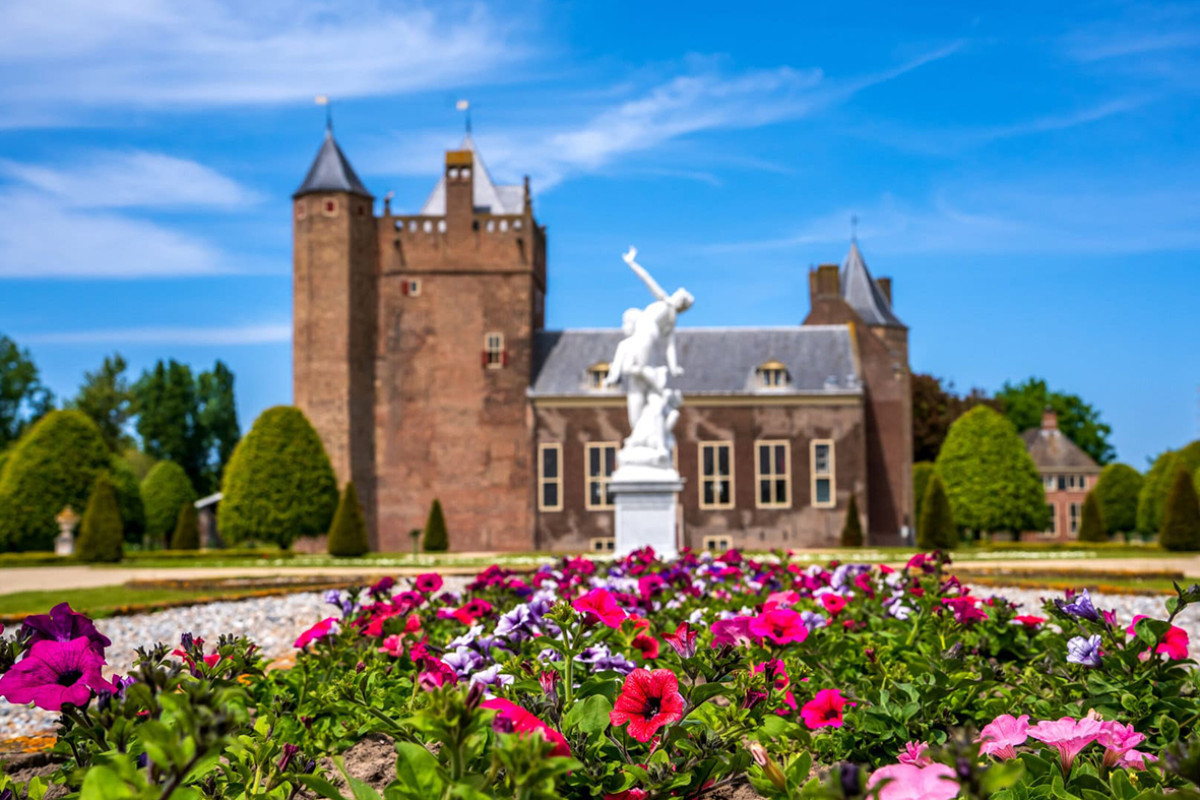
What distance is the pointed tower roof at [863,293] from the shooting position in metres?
43.8

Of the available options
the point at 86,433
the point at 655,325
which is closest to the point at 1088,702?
the point at 655,325

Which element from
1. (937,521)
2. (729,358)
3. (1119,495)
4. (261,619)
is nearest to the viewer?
(261,619)

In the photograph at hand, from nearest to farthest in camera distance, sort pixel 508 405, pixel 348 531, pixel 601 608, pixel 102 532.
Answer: pixel 601 608
pixel 102 532
pixel 348 531
pixel 508 405

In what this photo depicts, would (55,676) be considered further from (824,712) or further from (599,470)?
(599,470)

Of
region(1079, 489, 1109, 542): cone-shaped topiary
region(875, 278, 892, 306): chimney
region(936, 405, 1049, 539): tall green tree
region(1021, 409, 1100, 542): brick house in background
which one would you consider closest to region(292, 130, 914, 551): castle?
region(936, 405, 1049, 539): tall green tree

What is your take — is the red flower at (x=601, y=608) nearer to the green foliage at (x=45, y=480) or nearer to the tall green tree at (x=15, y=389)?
the green foliage at (x=45, y=480)

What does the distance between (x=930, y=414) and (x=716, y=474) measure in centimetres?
1971

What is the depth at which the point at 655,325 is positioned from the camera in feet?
58.4

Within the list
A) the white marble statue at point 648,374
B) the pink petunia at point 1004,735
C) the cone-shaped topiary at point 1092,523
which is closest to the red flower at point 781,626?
the pink petunia at point 1004,735

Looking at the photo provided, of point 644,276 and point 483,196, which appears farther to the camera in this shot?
point 483,196

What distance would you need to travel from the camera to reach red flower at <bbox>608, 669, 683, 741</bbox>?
8.98ft

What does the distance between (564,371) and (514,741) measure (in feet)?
115

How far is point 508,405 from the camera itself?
36.1 metres

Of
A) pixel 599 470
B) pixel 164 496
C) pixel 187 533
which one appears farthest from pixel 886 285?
pixel 164 496
